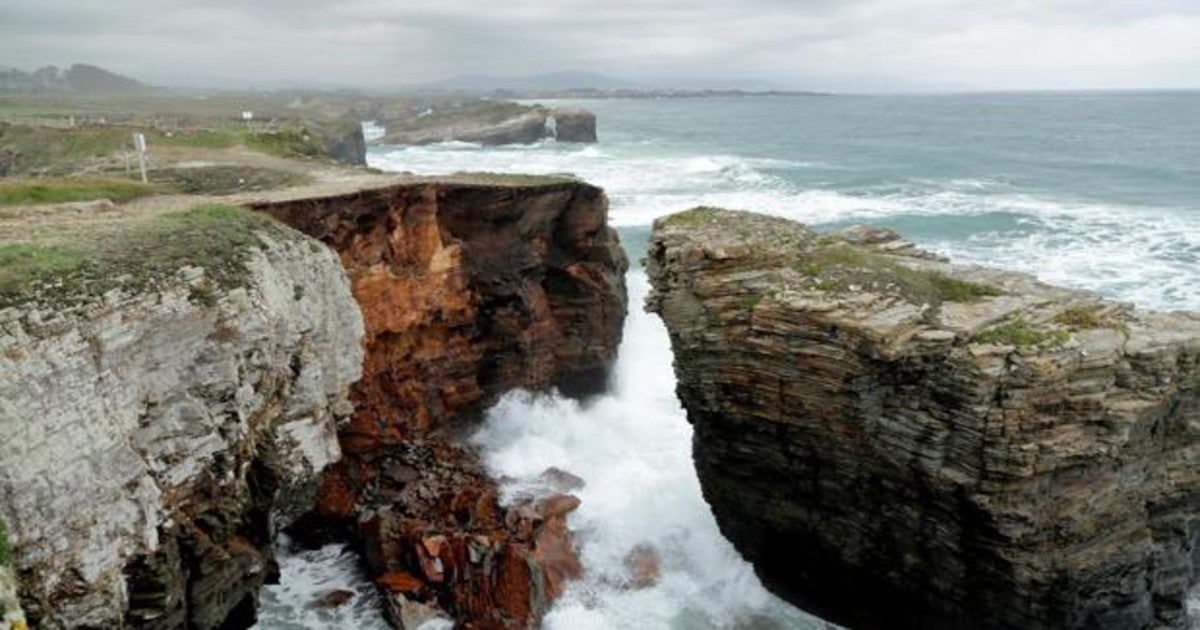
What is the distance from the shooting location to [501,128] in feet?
341

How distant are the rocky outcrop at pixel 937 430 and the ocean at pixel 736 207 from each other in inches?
96.8

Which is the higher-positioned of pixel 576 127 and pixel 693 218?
pixel 576 127

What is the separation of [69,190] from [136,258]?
29.1 ft

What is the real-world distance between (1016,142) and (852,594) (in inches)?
3444

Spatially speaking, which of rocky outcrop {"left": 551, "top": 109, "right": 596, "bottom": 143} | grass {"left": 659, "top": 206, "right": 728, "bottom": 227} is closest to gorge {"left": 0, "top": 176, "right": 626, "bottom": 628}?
grass {"left": 659, "top": 206, "right": 728, "bottom": 227}

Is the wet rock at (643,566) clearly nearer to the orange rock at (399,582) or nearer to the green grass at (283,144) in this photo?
the orange rock at (399,582)

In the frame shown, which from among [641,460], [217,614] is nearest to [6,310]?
[217,614]

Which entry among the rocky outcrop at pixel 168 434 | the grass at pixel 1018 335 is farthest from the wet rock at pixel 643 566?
the grass at pixel 1018 335

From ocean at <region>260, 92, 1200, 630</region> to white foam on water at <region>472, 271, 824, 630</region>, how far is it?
0.14 feet

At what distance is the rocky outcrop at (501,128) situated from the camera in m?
102

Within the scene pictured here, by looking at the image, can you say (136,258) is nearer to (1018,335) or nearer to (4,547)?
(4,547)

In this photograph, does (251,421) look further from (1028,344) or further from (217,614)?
(1028,344)

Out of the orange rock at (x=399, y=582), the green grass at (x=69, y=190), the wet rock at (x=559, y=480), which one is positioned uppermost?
the green grass at (x=69, y=190)

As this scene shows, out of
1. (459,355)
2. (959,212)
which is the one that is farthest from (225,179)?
(959,212)
